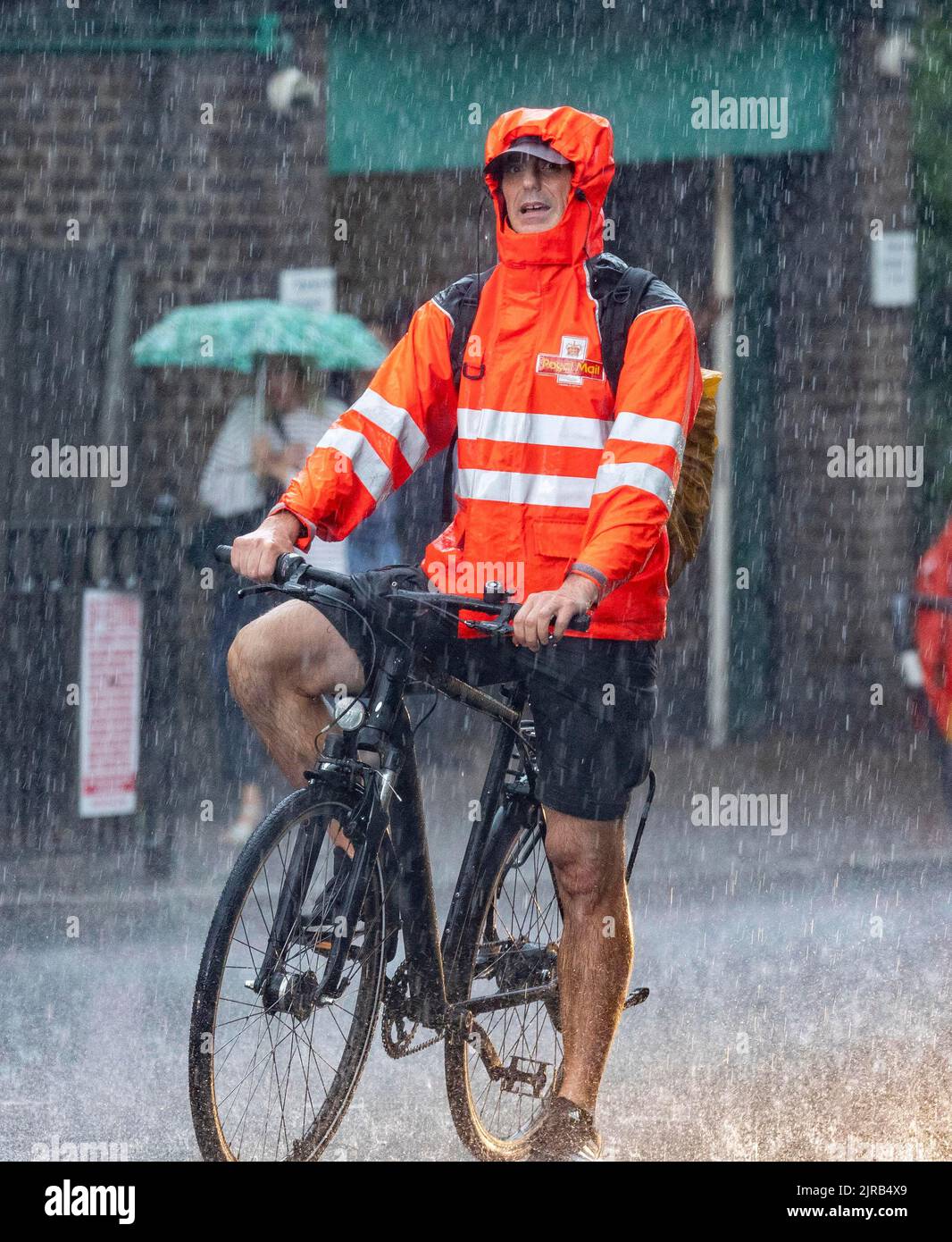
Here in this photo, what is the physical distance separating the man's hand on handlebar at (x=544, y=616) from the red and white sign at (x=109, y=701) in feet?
13.9

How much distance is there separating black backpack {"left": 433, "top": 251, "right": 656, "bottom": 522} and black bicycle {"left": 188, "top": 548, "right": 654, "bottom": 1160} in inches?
22.0

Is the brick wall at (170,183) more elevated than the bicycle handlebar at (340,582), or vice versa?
the brick wall at (170,183)

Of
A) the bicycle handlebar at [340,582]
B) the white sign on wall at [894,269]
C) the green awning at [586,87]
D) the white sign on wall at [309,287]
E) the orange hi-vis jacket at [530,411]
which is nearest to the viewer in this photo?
the bicycle handlebar at [340,582]

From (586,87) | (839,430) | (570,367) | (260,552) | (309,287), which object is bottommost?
(260,552)

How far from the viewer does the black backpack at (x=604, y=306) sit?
13.3ft

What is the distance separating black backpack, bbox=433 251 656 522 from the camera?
4062 millimetres

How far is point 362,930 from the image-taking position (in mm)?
3959

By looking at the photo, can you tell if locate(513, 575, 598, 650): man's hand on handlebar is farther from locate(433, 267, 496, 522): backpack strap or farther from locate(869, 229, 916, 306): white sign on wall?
locate(869, 229, 916, 306): white sign on wall

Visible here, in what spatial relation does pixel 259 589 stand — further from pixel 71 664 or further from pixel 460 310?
pixel 71 664

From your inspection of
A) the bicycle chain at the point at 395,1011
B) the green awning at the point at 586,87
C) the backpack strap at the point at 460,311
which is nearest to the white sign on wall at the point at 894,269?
the green awning at the point at 586,87

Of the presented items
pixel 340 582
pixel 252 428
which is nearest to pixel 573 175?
pixel 340 582

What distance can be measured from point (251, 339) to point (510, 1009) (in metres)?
4.54

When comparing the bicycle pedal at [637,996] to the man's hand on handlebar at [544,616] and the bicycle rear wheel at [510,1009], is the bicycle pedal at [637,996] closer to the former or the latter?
the bicycle rear wheel at [510,1009]

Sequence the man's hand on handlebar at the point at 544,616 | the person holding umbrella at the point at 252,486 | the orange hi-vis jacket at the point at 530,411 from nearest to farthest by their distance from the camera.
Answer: the man's hand on handlebar at the point at 544,616, the orange hi-vis jacket at the point at 530,411, the person holding umbrella at the point at 252,486
